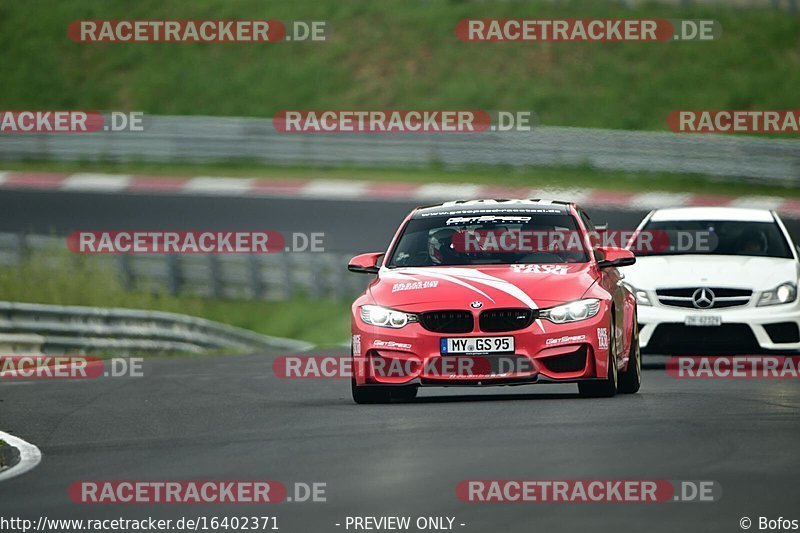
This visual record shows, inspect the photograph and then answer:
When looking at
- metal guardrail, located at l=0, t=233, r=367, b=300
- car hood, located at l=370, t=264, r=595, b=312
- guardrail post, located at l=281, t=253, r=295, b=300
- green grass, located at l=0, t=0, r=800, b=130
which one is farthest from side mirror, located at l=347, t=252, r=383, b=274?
green grass, located at l=0, t=0, r=800, b=130

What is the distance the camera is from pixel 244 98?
48188 millimetres

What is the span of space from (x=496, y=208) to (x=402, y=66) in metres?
34.7

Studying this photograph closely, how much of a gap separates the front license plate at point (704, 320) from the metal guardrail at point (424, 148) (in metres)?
17.2

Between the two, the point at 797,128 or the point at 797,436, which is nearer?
the point at 797,436

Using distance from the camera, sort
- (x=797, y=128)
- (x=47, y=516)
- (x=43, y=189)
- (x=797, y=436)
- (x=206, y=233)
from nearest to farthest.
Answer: (x=47, y=516) → (x=797, y=436) → (x=206, y=233) → (x=43, y=189) → (x=797, y=128)

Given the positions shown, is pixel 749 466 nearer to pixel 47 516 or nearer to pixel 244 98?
pixel 47 516

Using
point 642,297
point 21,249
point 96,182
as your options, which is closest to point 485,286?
point 642,297

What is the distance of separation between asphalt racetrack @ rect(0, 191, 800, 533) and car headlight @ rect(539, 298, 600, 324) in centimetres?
62

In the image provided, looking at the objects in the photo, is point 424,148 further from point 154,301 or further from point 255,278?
point 154,301

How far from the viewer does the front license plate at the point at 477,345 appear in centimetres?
1195

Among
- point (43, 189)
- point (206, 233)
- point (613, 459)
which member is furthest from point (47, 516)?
point (43, 189)

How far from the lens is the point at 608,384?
12.4 metres

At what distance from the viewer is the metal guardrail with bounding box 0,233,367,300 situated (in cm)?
2550

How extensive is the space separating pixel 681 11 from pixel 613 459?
1536 inches
